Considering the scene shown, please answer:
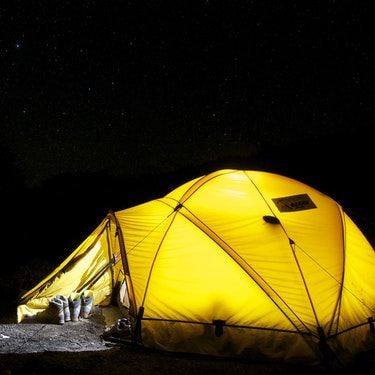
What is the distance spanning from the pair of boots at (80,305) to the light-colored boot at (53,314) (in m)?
0.26

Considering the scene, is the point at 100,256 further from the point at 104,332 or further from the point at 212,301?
the point at 212,301

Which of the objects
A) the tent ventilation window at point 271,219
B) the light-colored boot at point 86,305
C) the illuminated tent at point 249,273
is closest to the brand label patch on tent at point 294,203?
the illuminated tent at point 249,273

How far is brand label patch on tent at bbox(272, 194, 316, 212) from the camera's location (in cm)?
649

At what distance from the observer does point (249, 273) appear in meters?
5.67

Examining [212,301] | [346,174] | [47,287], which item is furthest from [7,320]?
[346,174]

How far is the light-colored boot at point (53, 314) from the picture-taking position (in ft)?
22.6

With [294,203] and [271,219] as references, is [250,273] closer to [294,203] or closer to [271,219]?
[271,219]

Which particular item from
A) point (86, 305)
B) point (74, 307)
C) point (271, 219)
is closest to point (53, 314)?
point (74, 307)

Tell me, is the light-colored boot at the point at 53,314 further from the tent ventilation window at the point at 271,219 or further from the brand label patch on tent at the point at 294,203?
the brand label patch on tent at the point at 294,203

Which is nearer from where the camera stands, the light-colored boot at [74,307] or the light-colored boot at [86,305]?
the light-colored boot at [74,307]

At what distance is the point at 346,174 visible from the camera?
64.5 feet

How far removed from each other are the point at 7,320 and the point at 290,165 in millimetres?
21097

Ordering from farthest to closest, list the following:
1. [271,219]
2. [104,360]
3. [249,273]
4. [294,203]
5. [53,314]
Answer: [53,314] → [294,203] → [271,219] → [249,273] → [104,360]

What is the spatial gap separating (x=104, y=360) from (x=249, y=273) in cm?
239
